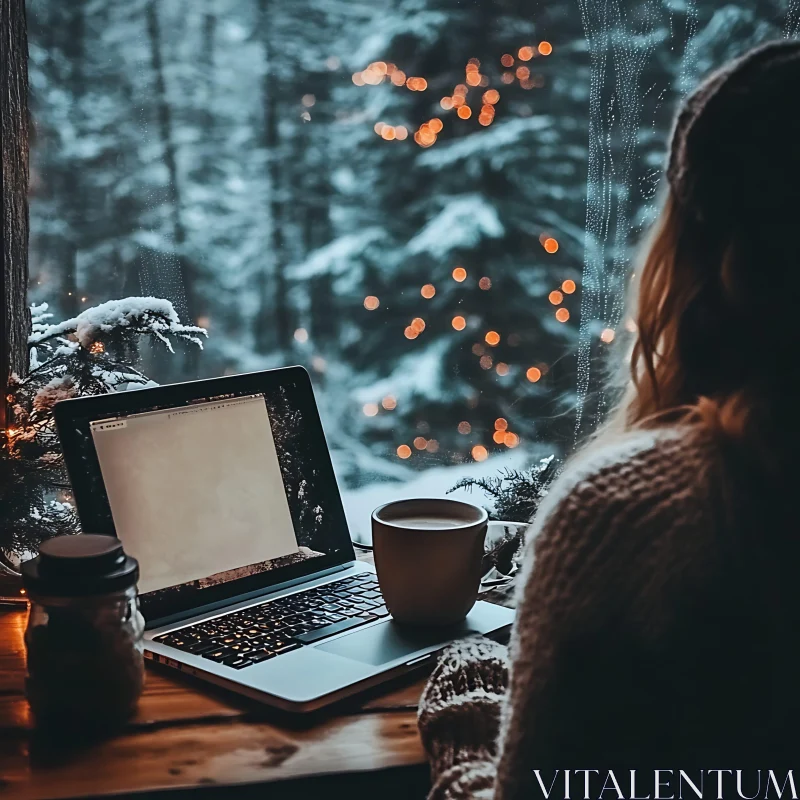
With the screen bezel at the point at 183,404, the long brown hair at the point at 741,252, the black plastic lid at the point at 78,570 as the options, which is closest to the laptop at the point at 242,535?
the screen bezel at the point at 183,404

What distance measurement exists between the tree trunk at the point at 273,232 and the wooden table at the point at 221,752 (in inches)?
23.6

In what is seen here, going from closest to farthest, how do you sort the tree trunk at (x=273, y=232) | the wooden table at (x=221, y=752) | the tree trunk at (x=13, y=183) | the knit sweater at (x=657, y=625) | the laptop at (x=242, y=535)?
the knit sweater at (x=657, y=625) → the wooden table at (x=221, y=752) → the laptop at (x=242, y=535) → the tree trunk at (x=13, y=183) → the tree trunk at (x=273, y=232)

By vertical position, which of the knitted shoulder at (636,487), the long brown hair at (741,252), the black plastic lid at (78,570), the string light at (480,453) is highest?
the long brown hair at (741,252)

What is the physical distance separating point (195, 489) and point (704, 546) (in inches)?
24.0

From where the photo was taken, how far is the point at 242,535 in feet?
3.61

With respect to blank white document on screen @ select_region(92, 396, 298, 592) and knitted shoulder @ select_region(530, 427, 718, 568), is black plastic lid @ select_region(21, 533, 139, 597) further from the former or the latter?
knitted shoulder @ select_region(530, 427, 718, 568)

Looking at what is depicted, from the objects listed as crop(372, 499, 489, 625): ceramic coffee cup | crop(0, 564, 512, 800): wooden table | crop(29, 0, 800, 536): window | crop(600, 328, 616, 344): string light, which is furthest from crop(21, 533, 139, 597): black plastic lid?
crop(600, 328, 616, 344): string light

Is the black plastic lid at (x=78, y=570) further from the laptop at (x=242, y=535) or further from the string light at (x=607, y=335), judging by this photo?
the string light at (x=607, y=335)

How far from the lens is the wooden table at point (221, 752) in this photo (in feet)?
2.47

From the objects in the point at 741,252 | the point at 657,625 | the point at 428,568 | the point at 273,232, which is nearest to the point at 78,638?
the point at 428,568

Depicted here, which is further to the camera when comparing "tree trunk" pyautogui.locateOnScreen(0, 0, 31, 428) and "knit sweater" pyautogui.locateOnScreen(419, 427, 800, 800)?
"tree trunk" pyautogui.locateOnScreen(0, 0, 31, 428)

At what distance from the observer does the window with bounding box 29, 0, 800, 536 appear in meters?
1.31

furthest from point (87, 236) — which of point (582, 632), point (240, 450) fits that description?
point (582, 632)

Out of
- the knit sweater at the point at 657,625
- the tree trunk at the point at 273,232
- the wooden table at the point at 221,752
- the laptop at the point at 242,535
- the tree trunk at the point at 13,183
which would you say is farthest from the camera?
the tree trunk at the point at 273,232
